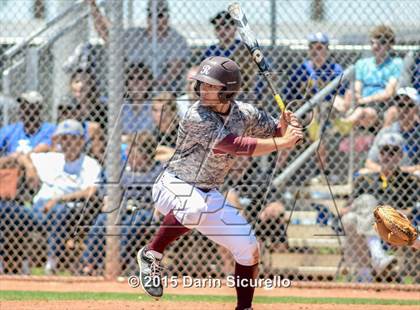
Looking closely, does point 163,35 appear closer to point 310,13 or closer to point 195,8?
point 195,8

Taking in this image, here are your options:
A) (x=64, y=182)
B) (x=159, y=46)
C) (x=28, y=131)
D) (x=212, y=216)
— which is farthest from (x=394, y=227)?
(x=28, y=131)

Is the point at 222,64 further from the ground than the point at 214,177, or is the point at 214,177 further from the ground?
the point at 222,64

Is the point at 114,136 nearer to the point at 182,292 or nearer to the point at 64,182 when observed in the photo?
the point at 64,182

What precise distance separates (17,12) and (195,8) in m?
1.91

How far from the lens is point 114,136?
374 inches

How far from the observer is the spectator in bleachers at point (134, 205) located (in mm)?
9477

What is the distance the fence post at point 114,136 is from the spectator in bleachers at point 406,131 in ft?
8.56

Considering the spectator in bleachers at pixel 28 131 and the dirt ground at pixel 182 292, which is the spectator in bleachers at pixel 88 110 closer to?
the spectator in bleachers at pixel 28 131

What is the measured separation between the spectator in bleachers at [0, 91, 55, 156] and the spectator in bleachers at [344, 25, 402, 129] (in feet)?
10.6

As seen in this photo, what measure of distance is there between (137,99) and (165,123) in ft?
1.33

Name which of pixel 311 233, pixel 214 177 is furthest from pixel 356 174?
pixel 214 177

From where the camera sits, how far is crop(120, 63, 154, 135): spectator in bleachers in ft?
31.5

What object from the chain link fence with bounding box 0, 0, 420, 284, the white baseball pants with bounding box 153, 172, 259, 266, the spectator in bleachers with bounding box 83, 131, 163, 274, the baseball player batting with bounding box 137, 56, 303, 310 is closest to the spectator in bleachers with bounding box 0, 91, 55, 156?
the chain link fence with bounding box 0, 0, 420, 284

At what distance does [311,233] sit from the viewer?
9.55m
